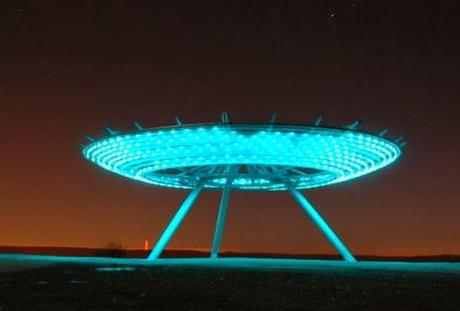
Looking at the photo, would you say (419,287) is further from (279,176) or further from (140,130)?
(279,176)

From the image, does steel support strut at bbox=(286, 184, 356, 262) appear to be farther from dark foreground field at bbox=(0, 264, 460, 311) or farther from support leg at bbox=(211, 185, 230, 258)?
dark foreground field at bbox=(0, 264, 460, 311)

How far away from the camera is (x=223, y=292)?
18391 millimetres

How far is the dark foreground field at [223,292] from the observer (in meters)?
15.9

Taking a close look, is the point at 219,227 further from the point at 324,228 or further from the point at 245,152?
the point at 245,152

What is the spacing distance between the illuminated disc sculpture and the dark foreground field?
17.5m

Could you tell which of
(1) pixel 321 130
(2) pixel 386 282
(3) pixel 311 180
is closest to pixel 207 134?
(1) pixel 321 130

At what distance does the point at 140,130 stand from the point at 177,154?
14.1 ft

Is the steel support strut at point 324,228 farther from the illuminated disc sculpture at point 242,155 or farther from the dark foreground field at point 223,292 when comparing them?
the dark foreground field at point 223,292

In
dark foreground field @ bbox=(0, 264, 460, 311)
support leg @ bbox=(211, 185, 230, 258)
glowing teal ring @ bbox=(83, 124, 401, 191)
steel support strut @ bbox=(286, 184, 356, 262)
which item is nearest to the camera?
dark foreground field @ bbox=(0, 264, 460, 311)

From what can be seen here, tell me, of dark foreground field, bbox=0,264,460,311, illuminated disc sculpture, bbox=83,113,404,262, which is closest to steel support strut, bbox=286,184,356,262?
illuminated disc sculpture, bbox=83,113,404,262

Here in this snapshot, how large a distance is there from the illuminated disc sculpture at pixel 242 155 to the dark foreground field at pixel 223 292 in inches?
688

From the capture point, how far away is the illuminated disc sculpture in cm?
4103

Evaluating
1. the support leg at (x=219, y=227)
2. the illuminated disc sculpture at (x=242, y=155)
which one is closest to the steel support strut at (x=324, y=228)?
the illuminated disc sculpture at (x=242, y=155)

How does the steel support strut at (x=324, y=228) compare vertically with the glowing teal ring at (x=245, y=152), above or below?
below
